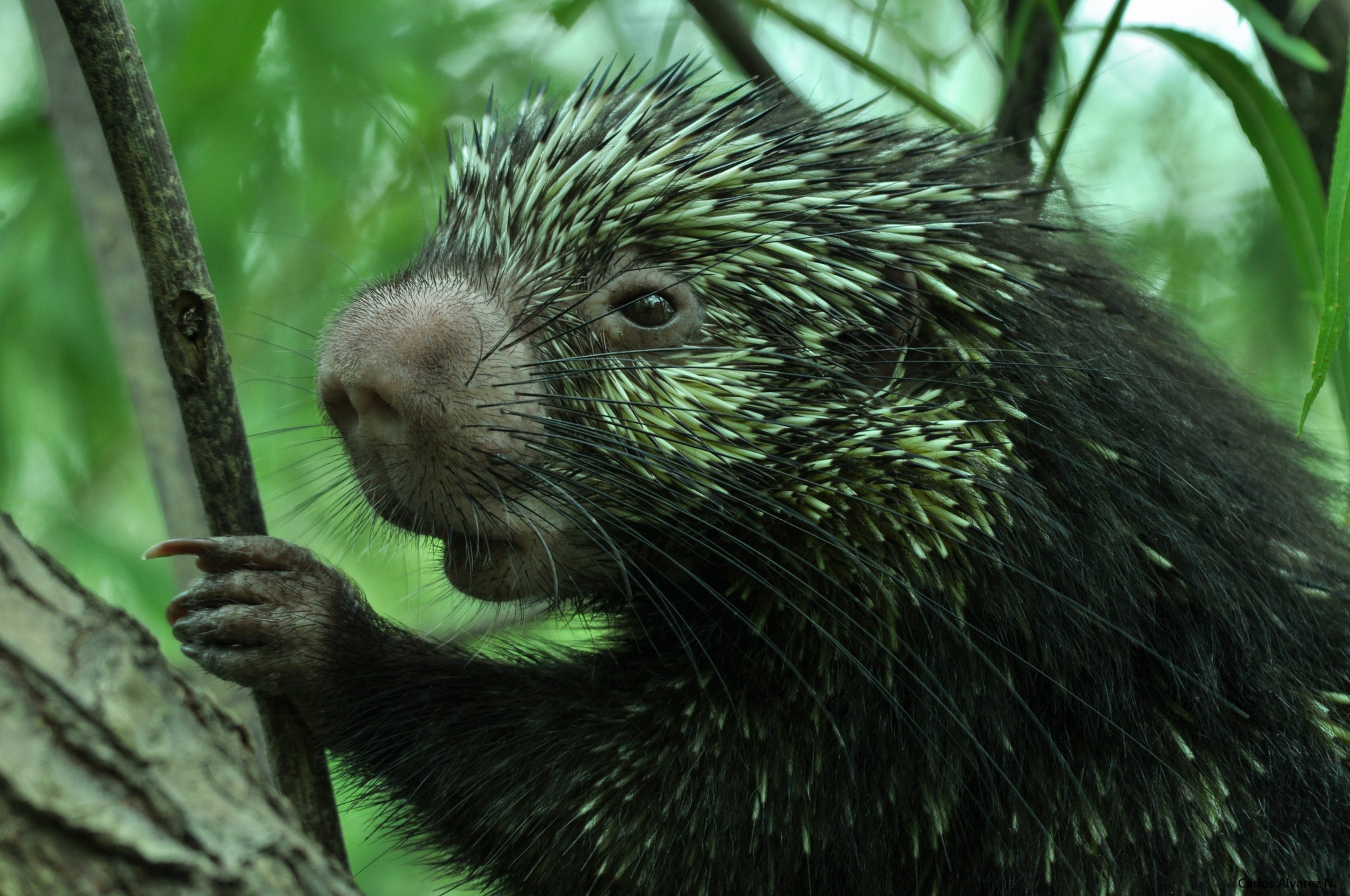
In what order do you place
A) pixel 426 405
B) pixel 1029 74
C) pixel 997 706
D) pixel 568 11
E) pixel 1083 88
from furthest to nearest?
pixel 1029 74 < pixel 568 11 < pixel 1083 88 < pixel 997 706 < pixel 426 405

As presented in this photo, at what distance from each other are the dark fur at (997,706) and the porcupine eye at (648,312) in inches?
11.8

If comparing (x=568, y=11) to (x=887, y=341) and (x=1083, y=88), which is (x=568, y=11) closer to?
(x=1083, y=88)

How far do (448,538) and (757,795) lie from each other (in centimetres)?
75

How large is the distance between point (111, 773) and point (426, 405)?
3.03 ft

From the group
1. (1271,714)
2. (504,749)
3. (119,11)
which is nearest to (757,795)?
(504,749)

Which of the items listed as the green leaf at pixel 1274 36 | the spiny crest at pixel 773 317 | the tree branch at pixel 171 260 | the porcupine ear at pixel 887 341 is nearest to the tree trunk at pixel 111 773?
the tree branch at pixel 171 260

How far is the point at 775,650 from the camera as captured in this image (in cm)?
204

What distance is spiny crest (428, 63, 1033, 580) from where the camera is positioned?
6.57ft

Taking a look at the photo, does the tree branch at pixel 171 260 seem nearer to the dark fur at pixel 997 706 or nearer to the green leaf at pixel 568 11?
the dark fur at pixel 997 706

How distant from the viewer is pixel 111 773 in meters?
1.04

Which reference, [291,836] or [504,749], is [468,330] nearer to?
[504,749]

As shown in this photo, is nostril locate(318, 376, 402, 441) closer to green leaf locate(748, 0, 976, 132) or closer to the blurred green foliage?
the blurred green foliage

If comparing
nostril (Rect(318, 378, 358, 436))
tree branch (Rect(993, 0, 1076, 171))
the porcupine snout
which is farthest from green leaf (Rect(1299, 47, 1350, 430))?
tree branch (Rect(993, 0, 1076, 171))

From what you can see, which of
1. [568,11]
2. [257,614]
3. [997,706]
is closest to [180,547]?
[257,614]
